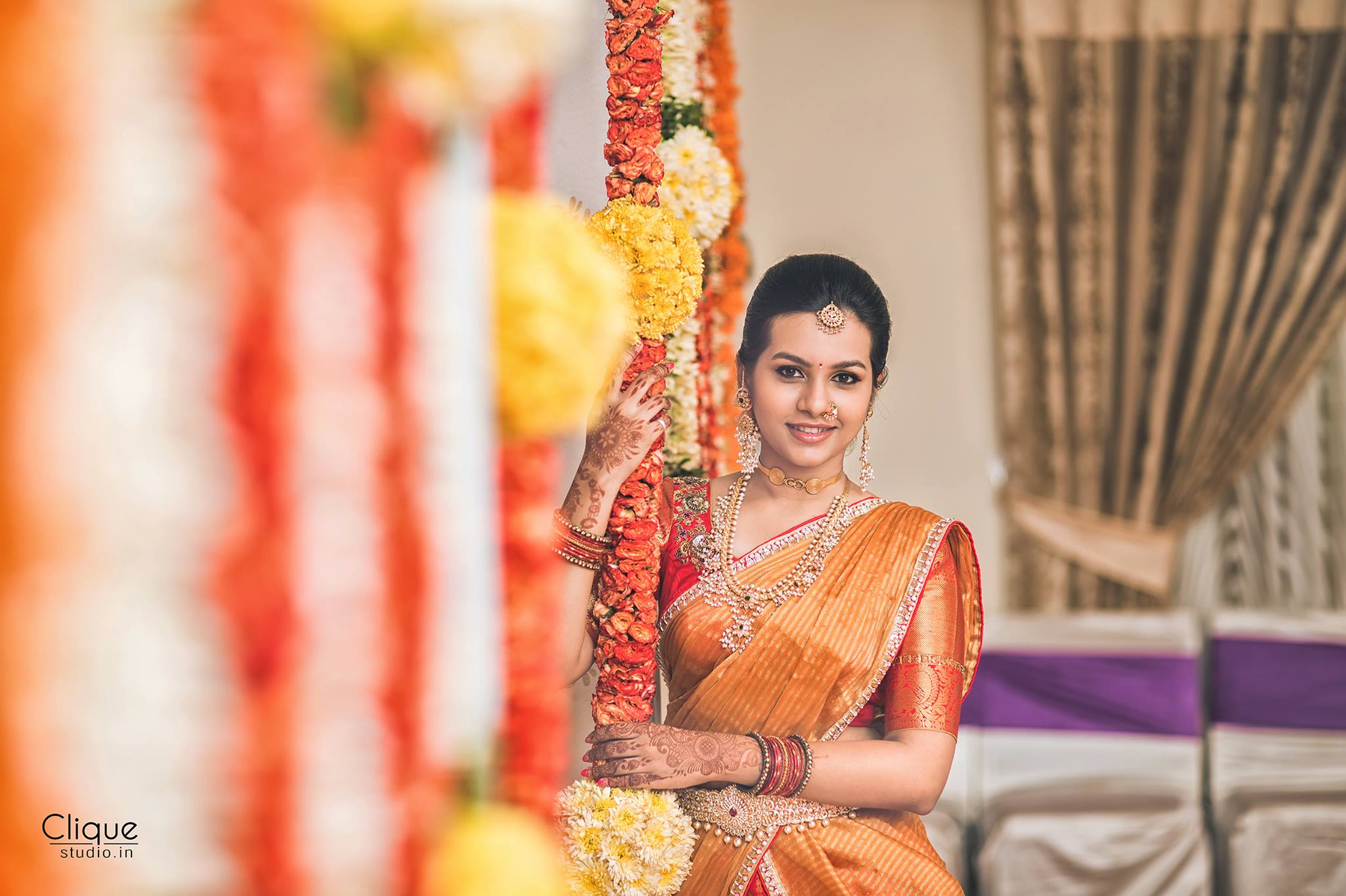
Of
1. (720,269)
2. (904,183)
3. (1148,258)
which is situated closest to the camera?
(720,269)

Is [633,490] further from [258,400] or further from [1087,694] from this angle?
[1087,694]

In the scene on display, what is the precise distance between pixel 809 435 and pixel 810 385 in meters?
0.07

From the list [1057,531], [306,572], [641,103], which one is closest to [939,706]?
[641,103]

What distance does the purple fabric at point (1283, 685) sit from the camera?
3209mm

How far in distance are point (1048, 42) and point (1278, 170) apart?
33.1 inches

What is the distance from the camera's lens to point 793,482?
1.57 metres

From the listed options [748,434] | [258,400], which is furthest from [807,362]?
[258,400]

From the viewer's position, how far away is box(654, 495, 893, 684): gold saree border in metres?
1.52

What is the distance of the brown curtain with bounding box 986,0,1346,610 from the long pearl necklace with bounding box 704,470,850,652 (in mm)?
2272

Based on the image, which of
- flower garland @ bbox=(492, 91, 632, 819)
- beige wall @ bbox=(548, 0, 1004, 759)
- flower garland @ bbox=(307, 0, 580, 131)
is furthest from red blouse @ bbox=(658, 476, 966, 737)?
beige wall @ bbox=(548, 0, 1004, 759)

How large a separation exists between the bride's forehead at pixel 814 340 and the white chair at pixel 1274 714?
7.64ft

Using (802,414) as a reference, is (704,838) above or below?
below

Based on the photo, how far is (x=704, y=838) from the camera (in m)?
1.46

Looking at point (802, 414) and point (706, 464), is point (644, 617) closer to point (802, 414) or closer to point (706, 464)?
point (802, 414)
